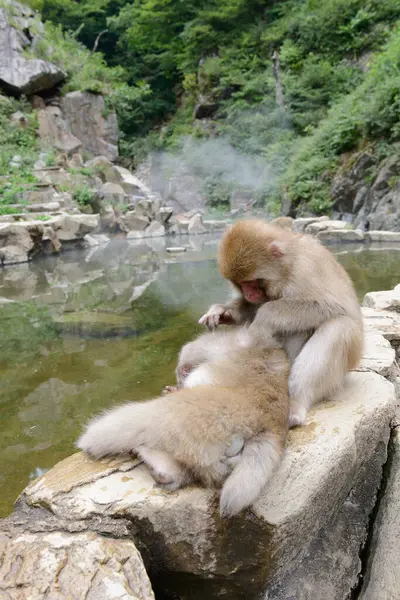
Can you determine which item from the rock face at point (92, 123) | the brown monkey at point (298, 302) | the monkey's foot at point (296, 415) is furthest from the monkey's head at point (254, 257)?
the rock face at point (92, 123)

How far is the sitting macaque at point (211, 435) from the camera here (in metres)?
1.55

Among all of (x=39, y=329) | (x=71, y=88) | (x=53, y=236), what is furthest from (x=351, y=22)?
(x=39, y=329)

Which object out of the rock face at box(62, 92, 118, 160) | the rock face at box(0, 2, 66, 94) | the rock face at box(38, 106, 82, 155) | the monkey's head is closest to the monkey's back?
the monkey's head

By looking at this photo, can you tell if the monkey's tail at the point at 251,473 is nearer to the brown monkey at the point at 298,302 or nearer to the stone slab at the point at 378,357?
the brown monkey at the point at 298,302

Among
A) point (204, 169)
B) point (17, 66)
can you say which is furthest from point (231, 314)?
point (204, 169)

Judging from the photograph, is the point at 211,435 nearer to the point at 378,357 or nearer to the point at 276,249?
the point at 276,249

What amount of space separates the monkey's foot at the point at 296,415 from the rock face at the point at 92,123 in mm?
23461

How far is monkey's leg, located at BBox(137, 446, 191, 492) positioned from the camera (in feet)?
5.15

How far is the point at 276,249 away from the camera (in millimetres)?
2137

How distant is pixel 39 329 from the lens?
5.86m

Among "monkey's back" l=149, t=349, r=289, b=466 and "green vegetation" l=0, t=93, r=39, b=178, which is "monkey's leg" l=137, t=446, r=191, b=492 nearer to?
"monkey's back" l=149, t=349, r=289, b=466

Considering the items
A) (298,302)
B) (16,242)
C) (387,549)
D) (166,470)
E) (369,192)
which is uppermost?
(369,192)

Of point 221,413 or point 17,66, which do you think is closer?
point 221,413

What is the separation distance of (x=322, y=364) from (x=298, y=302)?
297 mm
